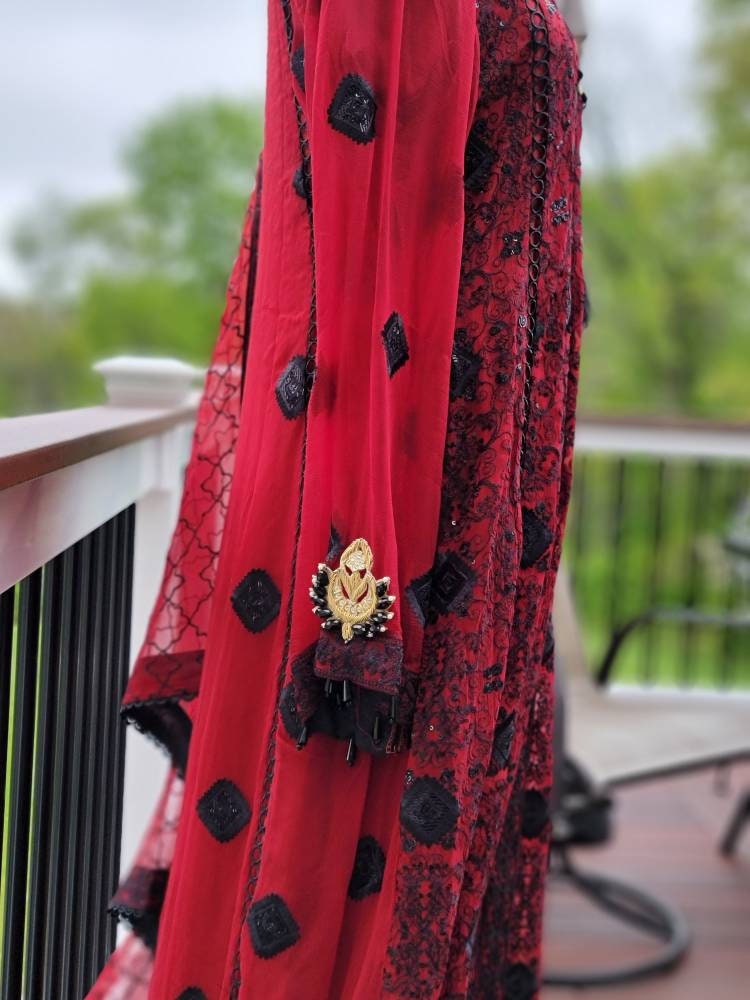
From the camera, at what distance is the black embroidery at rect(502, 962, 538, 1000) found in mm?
1156

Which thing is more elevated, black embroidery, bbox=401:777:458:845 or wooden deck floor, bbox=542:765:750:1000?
black embroidery, bbox=401:777:458:845

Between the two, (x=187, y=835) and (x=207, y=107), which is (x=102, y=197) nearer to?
(x=207, y=107)

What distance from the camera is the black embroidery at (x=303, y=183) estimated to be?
97 cm

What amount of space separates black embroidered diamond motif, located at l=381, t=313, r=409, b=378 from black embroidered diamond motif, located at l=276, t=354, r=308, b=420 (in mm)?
92

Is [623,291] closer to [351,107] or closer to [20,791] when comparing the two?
[351,107]

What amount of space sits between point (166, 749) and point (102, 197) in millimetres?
16467

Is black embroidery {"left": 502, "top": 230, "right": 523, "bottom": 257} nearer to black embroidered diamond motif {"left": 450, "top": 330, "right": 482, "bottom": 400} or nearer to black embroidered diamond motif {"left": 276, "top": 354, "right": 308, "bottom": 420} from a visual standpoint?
black embroidered diamond motif {"left": 450, "top": 330, "right": 482, "bottom": 400}

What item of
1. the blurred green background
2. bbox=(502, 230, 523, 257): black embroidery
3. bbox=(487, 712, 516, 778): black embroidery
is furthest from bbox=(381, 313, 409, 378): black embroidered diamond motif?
the blurred green background

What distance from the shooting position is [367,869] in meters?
0.95

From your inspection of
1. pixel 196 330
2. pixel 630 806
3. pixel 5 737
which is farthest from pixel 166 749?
pixel 196 330

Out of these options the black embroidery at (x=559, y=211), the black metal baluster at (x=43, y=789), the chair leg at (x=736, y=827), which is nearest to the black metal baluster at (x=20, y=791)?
the black metal baluster at (x=43, y=789)

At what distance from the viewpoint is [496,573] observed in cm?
95

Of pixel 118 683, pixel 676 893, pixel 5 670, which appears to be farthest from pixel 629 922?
pixel 5 670

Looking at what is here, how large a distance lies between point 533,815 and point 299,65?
0.82 metres
